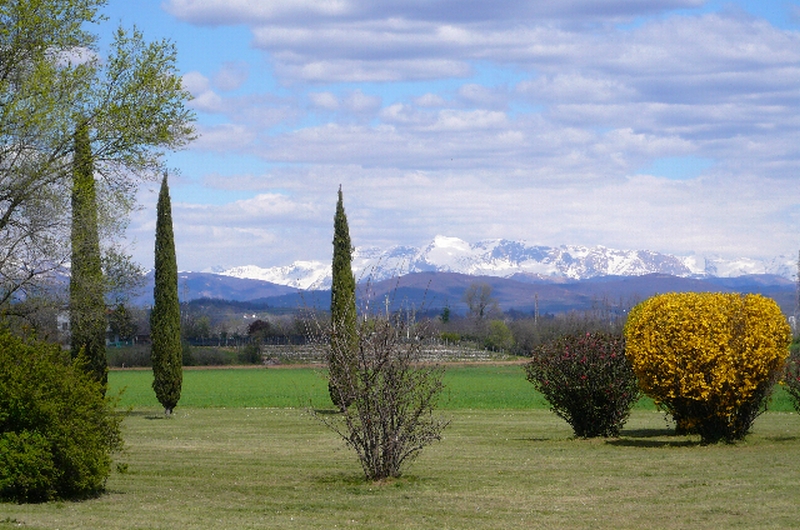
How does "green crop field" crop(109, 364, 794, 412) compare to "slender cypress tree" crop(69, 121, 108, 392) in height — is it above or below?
below

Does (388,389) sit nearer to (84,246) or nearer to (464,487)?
(464,487)

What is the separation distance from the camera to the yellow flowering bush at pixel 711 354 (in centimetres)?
1820

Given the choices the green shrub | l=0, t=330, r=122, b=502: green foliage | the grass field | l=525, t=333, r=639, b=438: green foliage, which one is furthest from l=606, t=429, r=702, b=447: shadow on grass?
Result: the green shrub

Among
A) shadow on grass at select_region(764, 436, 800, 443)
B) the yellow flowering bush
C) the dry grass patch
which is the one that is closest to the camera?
the dry grass patch

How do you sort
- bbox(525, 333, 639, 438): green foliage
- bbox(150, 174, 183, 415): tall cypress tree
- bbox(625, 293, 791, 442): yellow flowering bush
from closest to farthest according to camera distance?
bbox(625, 293, 791, 442): yellow flowering bush → bbox(525, 333, 639, 438): green foliage → bbox(150, 174, 183, 415): tall cypress tree

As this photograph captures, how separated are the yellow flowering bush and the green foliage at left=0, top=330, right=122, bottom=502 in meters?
10.9

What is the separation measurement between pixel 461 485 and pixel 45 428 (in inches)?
231

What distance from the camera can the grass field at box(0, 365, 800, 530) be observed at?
10883 mm

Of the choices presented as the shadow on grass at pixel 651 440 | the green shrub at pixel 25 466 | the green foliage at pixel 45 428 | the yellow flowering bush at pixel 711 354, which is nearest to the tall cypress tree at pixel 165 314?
the shadow on grass at pixel 651 440

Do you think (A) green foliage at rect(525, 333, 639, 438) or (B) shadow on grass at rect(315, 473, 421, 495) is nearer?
(B) shadow on grass at rect(315, 473, 421, 495)

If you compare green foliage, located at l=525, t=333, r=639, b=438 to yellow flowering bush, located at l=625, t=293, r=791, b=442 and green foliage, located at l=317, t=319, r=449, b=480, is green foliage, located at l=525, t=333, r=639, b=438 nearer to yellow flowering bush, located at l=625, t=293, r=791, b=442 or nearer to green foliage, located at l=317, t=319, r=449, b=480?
yellow flowering bush, located at l=625, t=293, r=791, b=442

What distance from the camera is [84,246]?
18562 millimetres

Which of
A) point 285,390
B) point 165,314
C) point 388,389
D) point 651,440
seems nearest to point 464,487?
point 388,389

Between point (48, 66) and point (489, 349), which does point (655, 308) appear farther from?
point (489, 349)
